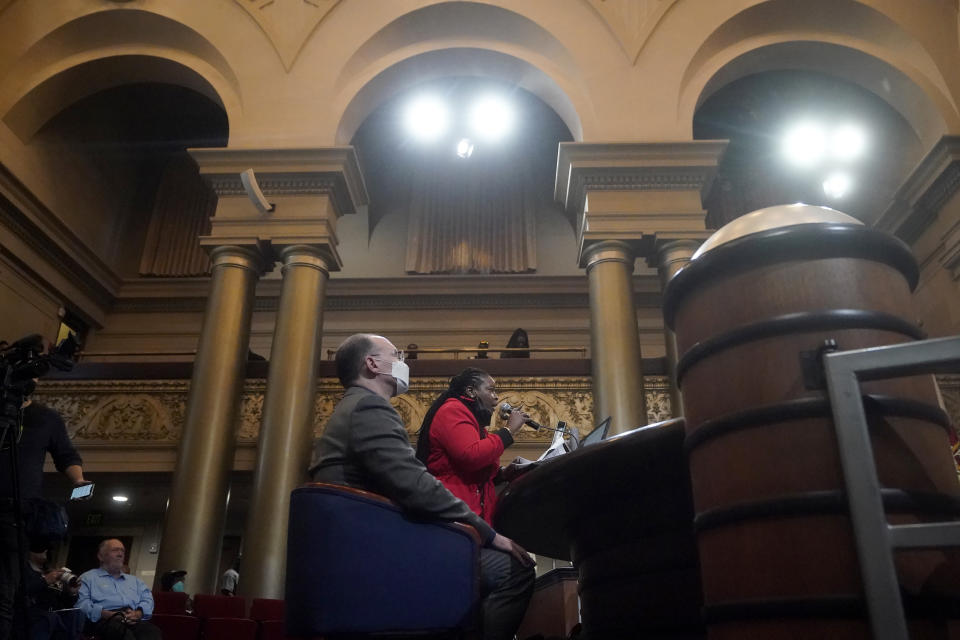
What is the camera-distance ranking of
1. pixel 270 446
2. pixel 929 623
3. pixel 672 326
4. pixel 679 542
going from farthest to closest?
pixel 270 446 → pixel 679 542 → pixel 672 326 → pixel 929 623

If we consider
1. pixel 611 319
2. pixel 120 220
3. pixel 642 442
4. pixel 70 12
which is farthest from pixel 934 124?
pixel 120 220

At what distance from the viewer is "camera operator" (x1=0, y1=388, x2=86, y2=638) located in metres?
3.17

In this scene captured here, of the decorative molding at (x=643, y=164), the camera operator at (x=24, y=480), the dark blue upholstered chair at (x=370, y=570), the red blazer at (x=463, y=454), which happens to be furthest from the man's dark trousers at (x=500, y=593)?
the decorative molding at (x=643, y=164)

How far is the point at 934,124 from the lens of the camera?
8.97 metres

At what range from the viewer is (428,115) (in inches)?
448

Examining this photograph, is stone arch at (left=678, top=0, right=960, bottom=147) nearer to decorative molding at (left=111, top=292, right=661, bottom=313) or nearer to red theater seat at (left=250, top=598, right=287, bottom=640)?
decorative molding at (left=111, top=292, right=661, bottom=313)

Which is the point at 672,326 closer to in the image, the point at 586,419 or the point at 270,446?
the point at 270,446

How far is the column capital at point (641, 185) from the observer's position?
854cm

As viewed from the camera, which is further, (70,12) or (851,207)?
(851,207)

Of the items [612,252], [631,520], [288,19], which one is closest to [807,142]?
[612,252]

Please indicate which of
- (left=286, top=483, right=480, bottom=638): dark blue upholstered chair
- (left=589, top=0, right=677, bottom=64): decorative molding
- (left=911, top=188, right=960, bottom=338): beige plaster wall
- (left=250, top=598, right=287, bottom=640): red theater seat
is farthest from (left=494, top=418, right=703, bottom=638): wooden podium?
(left=911, top=188, right=960, bottom=338): beige plaster wall

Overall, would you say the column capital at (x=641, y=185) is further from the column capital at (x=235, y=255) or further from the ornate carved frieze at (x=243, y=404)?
the column capital at (x=235, y=255)

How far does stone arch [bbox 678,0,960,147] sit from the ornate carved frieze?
11.6ft

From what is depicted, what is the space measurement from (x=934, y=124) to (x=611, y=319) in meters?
4.64
